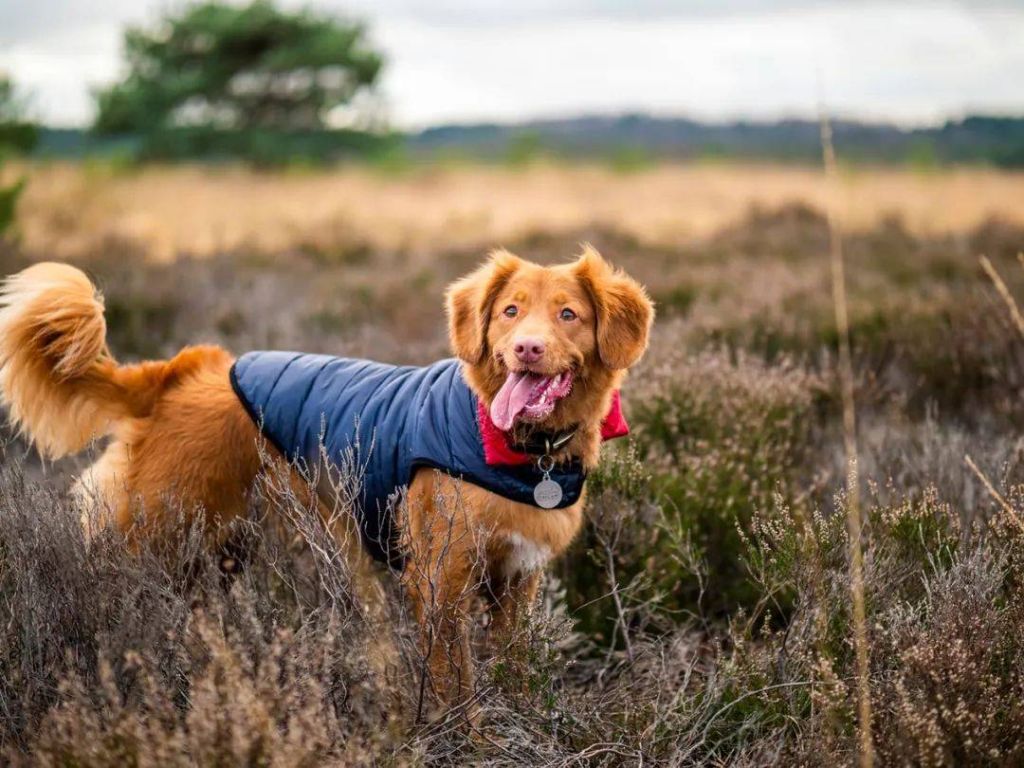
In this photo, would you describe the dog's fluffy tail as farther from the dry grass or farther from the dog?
the dry grass

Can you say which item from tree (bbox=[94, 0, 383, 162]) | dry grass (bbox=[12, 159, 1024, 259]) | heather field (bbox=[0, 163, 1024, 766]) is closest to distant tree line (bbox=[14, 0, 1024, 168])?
tree (bbox=[94, 0, 383, 162])

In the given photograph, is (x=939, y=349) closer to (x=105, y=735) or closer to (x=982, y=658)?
(x=982, y=658)

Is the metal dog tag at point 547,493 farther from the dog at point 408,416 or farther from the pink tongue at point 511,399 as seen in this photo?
the pink tongue at point 511,399

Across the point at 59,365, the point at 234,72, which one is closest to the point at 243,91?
the point at 234,72

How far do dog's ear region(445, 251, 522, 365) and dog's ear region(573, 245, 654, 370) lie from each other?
0.28 meters

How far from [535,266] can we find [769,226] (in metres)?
12.5

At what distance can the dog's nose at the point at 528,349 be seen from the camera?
2.94 metres

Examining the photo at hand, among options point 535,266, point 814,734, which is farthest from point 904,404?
point 814,734

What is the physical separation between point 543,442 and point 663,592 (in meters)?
1.03

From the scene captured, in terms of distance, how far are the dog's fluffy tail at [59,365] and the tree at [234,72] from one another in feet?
81.6

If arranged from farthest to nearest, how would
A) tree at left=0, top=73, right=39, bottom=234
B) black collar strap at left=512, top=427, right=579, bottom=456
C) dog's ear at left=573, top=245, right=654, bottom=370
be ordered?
tree at left=0, top=73, right=39, bottom=234 → dog's ear at left=573, top=245, right=654, bottom=370 → black collar strap at left=512, top=427, right=579, bottom=456

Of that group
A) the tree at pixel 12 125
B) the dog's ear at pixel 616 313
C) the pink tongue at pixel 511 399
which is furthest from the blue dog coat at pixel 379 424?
the tree at pixel 12 125

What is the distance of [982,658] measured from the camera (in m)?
2.53

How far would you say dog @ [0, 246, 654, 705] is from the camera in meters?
3.02
